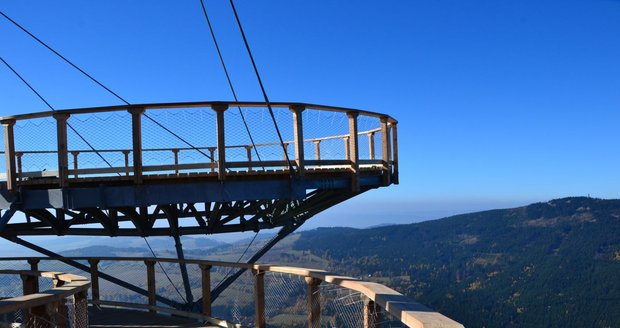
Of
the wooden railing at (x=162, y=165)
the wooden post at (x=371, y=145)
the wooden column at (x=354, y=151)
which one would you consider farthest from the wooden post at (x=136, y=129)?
the wooden post at (x=371, y=145)

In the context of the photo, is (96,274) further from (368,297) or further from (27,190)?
(368,297)

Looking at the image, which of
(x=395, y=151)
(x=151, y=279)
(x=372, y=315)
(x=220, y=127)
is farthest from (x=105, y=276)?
(x=372, y=315)

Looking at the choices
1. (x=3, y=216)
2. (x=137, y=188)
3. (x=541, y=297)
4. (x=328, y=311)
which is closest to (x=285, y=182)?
(x=137, y=188)

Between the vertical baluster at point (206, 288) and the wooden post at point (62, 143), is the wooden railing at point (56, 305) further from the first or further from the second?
the vertical baluster at point (206, 288)

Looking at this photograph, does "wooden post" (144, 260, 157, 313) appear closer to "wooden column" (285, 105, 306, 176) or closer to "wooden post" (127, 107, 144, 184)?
"wooden post" (127, 107, 144, 184)

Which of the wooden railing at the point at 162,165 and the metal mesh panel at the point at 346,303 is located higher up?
the wooden railing at the point at 162,165

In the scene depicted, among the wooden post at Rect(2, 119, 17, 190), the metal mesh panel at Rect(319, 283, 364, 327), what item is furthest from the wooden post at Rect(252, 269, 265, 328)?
the wooden post at Rect(2, 119, 17, 190)
